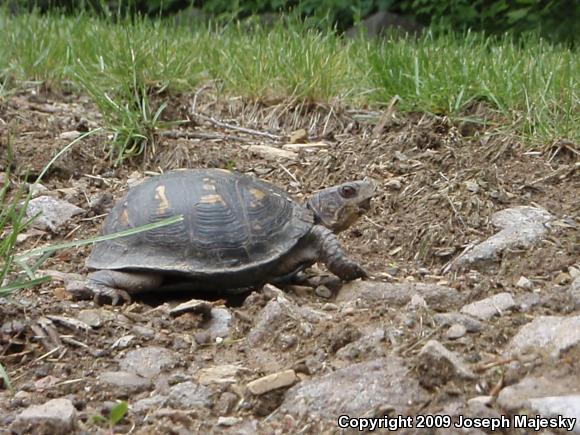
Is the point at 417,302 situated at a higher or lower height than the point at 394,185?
higher

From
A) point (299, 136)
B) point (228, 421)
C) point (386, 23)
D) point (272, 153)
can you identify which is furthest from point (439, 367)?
point (386, 23)

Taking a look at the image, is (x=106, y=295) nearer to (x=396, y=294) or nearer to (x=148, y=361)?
(x=148, y=361)

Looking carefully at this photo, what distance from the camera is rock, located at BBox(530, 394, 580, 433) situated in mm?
2182

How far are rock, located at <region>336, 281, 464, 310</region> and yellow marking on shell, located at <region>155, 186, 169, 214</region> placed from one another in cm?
75

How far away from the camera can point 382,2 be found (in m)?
12.8

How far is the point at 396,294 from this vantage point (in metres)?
3.41

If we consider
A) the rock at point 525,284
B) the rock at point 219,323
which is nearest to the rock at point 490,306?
the rock at point 525,284

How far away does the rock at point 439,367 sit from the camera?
7.98 ft

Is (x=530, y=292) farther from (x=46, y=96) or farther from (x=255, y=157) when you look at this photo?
(x=46, y=96)

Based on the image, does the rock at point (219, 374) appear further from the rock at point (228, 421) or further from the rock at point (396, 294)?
the rock at point (396, 294)

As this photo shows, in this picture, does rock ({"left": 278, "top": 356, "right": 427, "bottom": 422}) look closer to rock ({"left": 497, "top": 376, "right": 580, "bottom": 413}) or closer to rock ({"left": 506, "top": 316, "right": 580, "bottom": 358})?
rock ({"left": 497, "top": 376, "right": 580, "bottom": 413})

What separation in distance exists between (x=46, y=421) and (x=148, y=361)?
0.55m

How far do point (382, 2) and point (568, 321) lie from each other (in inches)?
419

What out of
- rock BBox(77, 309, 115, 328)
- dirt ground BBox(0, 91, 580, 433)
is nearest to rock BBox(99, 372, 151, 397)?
dirt ground BBox(0, 91, 580, 433)
